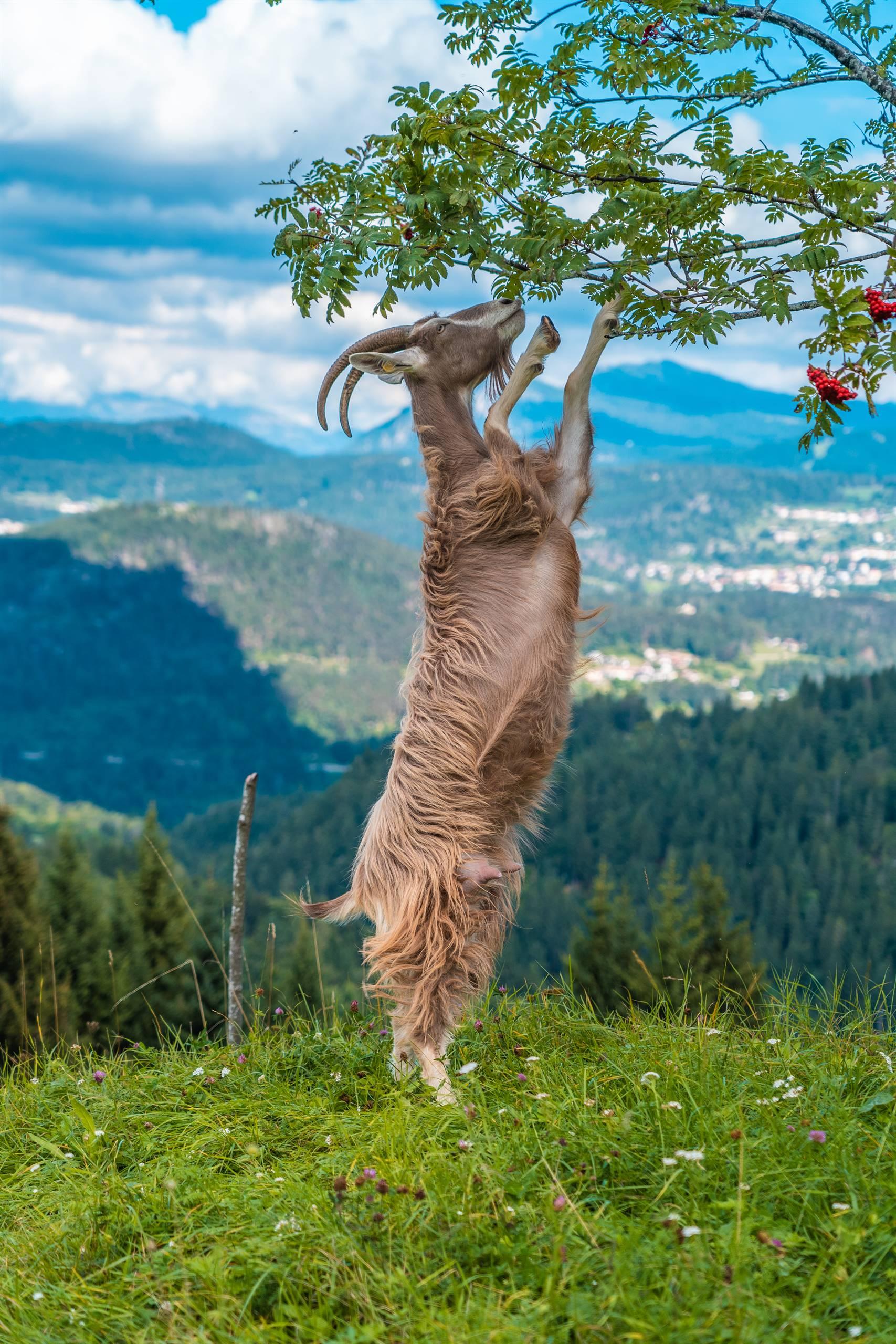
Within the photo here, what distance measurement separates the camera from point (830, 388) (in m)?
4.54

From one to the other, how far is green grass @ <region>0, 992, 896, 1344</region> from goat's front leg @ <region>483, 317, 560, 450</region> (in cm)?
304

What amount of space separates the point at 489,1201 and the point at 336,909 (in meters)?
2.42

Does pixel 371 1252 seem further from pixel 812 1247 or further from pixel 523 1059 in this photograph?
pixel 523 1059

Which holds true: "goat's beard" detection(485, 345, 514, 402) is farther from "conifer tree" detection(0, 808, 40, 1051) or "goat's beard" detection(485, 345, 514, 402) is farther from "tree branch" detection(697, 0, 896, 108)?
"conifer tree" detection(0, 808, 40, 1051)

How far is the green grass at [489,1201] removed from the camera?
9.78 feet

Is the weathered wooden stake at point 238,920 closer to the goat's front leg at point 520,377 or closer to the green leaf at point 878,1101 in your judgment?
the goat's front leg at point 520,377

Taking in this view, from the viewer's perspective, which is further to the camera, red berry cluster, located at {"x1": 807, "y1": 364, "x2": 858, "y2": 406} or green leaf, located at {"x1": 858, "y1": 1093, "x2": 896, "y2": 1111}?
red berry cluster, located at {"x1": 807, "y1": 364, "x2": 858, "y2": 406}

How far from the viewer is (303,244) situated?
17.3ft

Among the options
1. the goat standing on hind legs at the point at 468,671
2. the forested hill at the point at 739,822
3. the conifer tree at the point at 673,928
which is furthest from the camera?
the forested hill at the point at 739,822

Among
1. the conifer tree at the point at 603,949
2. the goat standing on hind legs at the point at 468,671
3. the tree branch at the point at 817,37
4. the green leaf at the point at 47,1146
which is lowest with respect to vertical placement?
the conifer tree at the point at 603,949

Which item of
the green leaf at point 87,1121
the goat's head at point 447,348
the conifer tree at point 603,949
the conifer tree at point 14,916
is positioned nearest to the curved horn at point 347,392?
the goat's head at point 447,348

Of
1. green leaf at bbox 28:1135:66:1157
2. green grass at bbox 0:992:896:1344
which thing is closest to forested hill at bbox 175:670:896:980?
green leaf at bbox 28:1135:66:1157

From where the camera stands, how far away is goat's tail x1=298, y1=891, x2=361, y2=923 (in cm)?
557

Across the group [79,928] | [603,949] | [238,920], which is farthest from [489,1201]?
[79,928]
